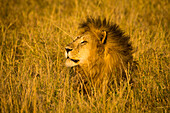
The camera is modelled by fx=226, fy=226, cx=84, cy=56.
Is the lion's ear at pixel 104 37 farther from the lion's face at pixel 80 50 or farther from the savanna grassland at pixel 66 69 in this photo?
the savanna grassland at pixel 66 69

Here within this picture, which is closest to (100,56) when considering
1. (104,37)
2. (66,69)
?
(104,37)

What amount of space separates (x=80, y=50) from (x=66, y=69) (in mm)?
713

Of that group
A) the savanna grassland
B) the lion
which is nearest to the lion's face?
the lion

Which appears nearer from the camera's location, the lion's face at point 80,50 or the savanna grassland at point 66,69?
the savanna grassland at point 66,69

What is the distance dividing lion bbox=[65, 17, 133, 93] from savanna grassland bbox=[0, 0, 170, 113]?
0.86 feet

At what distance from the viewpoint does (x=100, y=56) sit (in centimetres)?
360

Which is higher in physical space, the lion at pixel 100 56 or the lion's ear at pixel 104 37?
the lion's ear at pixel 104 37

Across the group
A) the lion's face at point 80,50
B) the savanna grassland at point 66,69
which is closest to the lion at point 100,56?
the lion's face at point 80,50

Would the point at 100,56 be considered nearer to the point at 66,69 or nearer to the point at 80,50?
the point at 80,50

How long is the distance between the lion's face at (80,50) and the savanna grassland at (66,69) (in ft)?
1.09

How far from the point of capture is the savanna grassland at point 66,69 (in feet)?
10.0

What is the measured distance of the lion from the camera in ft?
11.6

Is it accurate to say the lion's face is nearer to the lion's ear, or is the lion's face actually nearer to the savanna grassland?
the lion's ear

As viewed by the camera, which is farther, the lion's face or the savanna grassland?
the lion's face
